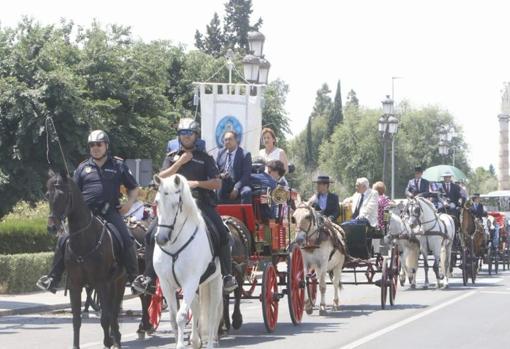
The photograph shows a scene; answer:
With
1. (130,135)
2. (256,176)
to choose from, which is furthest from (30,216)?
(256,176)

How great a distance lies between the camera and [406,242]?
24.2m

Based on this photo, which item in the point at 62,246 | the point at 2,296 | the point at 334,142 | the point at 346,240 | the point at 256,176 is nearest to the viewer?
the point at 62,246

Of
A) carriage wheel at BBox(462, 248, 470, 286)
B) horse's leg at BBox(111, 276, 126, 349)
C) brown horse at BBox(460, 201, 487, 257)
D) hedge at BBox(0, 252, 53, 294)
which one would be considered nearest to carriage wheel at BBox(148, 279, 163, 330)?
horse's leg at BBox(111, 276, 126, 349)

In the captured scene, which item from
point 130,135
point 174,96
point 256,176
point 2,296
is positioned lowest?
point 2,296

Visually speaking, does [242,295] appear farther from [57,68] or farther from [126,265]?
[57,68]

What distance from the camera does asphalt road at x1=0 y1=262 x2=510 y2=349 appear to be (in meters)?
14.0

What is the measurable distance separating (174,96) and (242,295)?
141 feet

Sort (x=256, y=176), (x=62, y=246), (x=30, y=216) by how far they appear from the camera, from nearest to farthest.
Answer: (x=62, y=246) → (x=256, y=176) → (x=30, y=216)

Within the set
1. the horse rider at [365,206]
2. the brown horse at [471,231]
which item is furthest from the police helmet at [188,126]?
the brown horse at [471,231]

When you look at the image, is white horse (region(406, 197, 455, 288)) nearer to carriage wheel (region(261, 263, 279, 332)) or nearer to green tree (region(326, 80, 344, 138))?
carriage wheel (region(261, 263, 279, 332))

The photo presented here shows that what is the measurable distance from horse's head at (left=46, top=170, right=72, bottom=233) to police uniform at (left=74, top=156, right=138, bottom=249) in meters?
0.73

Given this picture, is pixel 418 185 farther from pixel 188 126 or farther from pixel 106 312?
pixel 106 312

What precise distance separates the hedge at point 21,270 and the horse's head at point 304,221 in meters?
8.33

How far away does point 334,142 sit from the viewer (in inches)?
3895
